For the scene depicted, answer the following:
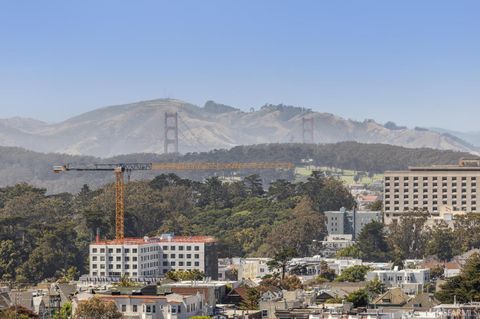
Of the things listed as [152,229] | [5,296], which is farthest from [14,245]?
[5,296]

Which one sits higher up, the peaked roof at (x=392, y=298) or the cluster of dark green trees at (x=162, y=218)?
the cluster of dark green trees at (x=162, y=218)

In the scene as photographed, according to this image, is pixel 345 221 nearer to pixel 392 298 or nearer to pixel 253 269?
pixel 253 269

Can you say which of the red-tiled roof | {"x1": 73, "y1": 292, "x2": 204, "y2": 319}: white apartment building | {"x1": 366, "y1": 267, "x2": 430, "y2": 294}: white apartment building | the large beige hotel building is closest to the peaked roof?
{"x1": 73, "y1": 292, "x2": 204, "y2": 319}: white apartment building

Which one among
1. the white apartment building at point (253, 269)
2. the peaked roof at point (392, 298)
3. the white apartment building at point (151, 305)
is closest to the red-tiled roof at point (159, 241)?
the white apartment building at point (253, 269)

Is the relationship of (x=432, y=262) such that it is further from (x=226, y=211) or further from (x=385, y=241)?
(x=226, y=211)

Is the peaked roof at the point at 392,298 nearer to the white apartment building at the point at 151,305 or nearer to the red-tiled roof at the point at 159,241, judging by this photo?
the white apartment building at the point at 151,305

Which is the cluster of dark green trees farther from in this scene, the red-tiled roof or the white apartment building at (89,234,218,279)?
the red-tiled roof

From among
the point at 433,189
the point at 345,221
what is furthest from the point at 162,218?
the point at 433,189
